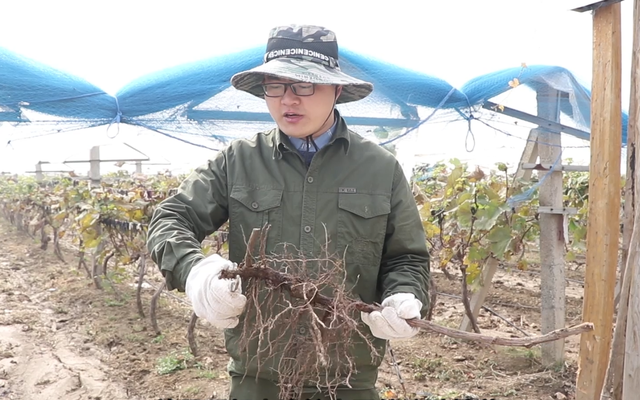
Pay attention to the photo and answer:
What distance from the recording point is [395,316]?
1.45 meters

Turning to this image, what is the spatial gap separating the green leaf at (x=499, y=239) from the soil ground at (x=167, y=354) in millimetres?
729

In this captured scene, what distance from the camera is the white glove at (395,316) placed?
1450 millimetres

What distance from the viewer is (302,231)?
1.64 metres

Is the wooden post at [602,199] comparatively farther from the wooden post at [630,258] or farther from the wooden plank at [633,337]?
the wooden plank at [633,337]

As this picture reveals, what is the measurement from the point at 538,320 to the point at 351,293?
163 inches

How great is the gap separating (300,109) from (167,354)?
10.7 ft

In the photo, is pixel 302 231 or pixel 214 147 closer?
pixel 302 231

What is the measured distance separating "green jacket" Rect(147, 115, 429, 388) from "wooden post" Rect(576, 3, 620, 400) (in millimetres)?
961

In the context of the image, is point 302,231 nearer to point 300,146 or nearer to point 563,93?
point 300,146

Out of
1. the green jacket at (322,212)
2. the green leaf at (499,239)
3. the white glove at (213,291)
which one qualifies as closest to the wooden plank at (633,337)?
the green jacket at (322,212)

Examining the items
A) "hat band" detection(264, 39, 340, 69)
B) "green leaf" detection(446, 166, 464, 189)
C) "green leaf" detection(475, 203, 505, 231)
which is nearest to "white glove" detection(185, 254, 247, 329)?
"hat band" detection(264, 39, 340, 69)

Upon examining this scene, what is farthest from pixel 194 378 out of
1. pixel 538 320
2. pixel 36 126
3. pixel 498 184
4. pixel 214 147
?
pixel 538 320

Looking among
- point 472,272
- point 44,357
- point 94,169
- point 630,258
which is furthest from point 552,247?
point 94,169

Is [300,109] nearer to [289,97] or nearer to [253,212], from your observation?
[289,97]
